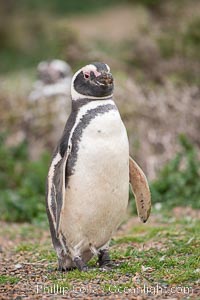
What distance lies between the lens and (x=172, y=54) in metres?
13.2

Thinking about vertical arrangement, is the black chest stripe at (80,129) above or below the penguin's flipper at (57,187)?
above

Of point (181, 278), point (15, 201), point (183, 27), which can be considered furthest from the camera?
point (183, 27)

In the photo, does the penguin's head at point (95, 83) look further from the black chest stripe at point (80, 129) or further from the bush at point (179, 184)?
the bush at point (179, 184)

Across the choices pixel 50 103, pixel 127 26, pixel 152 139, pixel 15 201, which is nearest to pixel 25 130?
pixel 50 103

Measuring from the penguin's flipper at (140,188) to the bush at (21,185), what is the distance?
9.60ft

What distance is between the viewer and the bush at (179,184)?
969cm

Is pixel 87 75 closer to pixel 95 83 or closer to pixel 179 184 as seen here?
pixel 95 83

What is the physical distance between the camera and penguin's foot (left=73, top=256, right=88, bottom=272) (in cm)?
629

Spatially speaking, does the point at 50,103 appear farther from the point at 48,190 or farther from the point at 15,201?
the point at 48,190

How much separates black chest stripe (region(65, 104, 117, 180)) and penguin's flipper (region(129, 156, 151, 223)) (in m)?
0.60

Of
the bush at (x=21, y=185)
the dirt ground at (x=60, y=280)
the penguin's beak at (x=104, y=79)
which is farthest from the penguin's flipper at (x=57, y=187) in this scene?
the bush at (x=21, y=185)

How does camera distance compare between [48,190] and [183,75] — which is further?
[183,75]

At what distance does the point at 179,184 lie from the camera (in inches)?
386

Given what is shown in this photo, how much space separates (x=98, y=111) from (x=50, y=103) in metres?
6.47
